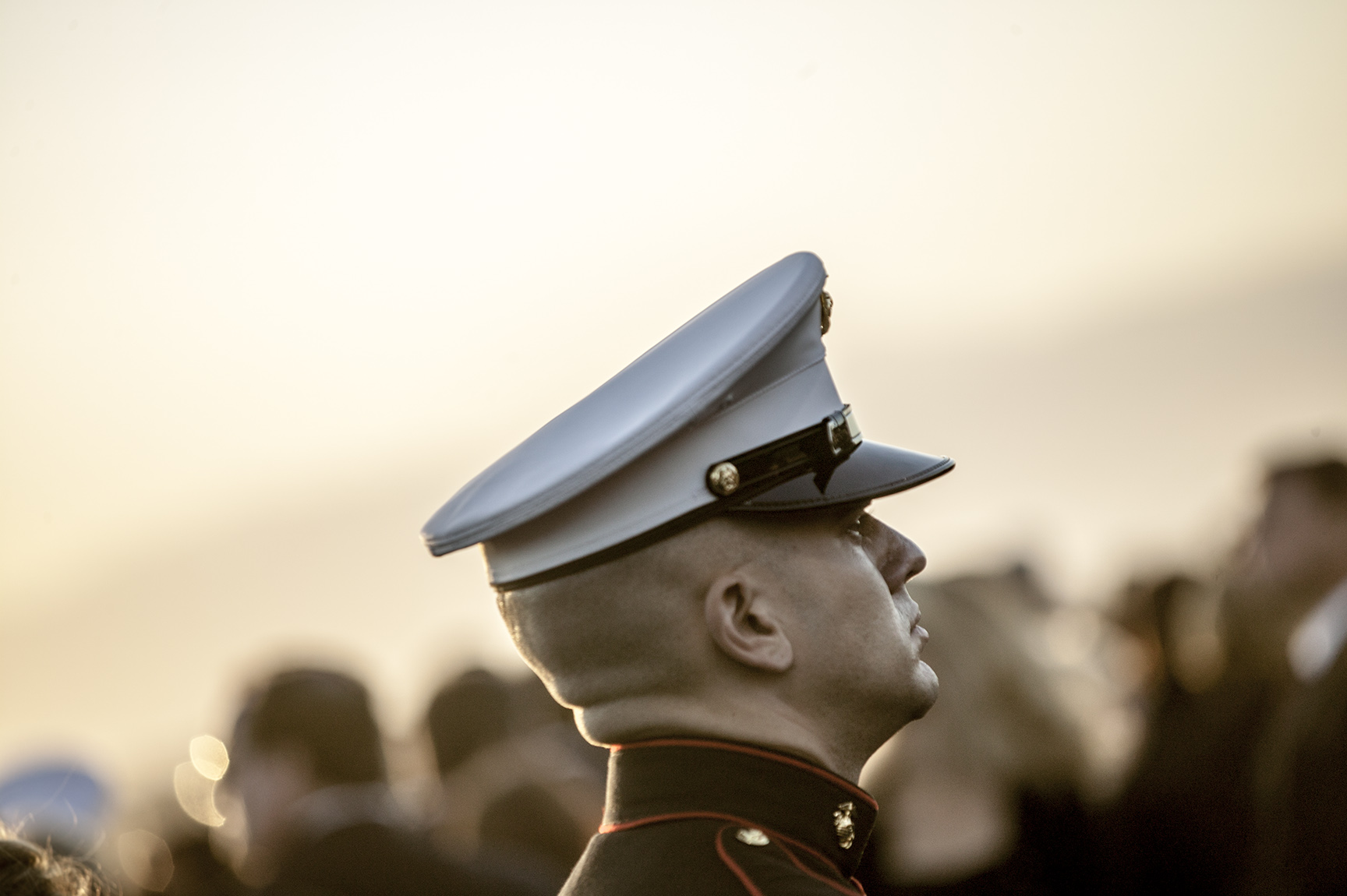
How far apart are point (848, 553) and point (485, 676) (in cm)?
508

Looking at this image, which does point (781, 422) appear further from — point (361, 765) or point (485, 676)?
point (485, 676)

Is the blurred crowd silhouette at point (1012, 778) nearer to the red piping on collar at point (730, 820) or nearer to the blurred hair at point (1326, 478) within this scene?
the blurred hair at point (1326, 478)

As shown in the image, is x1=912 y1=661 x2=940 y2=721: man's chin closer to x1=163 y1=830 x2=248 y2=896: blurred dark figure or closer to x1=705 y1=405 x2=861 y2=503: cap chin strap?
x1=705 y1=405 x2=861 y2=503: cap chin strap

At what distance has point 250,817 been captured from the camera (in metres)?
5.07

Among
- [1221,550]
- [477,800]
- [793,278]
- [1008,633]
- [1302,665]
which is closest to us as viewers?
[793,278]

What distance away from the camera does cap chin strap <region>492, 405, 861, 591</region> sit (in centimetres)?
219

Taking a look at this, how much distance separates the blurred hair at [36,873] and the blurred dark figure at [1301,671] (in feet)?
10.7

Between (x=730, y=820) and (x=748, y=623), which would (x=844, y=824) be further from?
(x=748, y=623)

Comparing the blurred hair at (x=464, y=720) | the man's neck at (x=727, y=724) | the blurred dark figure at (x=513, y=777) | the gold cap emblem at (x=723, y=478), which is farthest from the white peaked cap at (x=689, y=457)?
the blurred hair at (x=464, y=720)

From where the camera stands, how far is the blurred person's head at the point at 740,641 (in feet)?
7.16

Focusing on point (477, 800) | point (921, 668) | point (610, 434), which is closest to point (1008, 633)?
point (477, 800)

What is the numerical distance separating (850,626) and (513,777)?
3.55 m

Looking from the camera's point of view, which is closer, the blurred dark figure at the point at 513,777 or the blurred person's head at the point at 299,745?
the blurred person's head at the point at 299,745

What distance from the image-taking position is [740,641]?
7.11ft
